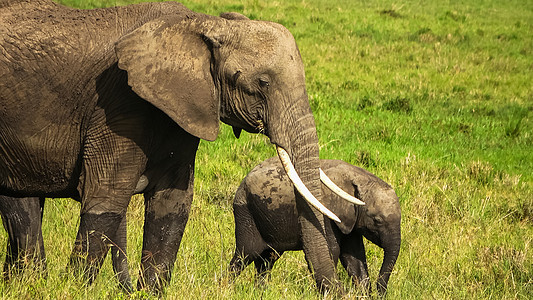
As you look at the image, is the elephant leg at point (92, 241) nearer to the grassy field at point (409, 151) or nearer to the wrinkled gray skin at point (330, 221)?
the grassy field at point (409, 151)

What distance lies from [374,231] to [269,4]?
518 inches

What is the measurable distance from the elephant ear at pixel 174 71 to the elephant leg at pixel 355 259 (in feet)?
6.52

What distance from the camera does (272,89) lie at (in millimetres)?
4574

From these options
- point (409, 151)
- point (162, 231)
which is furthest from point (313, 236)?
point (409, 151)

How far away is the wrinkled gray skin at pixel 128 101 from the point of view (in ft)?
15.0

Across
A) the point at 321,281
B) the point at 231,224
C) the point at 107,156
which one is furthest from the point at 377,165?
the point at 107,156

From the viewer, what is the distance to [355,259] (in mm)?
6250

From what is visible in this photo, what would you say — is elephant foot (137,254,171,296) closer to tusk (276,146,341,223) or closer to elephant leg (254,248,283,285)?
elephant leg (254,248,283,285)

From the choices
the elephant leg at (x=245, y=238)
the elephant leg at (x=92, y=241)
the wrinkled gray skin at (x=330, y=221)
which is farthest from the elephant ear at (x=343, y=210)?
the elephant leg at (x=92, y=241)

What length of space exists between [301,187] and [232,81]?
0.72m

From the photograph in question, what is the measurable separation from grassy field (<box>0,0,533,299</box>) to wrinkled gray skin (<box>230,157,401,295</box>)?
0.65 feet

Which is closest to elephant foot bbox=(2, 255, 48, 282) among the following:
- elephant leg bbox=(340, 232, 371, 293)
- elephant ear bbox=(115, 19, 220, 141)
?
elephant ear bbox=(115, 19, 220, 141)

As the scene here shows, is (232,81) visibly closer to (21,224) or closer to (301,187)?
(301,187)

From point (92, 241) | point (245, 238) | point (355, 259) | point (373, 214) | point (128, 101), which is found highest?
point (128, 101)
